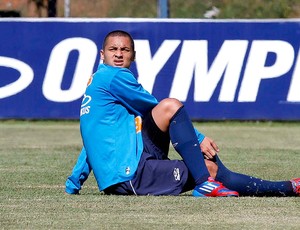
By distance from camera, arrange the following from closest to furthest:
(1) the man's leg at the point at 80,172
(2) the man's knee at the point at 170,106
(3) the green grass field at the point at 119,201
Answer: (3) the green grass field at the point at 119,201 → (2) the man's knee at the point at 170,106 → (1) the man's leg at the point at 80,172

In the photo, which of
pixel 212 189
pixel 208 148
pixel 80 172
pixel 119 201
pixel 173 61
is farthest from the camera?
pixel 173 61

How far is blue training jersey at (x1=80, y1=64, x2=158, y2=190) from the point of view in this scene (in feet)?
22.4

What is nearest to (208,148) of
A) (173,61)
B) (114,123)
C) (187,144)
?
(187,144)

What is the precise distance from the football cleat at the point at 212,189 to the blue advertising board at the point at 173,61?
25.1 ft

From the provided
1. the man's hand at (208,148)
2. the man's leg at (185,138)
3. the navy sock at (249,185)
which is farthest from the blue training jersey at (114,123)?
the navy sock at (249,185)

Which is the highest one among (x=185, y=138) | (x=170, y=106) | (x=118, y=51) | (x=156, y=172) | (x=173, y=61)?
(x=118, y=51)

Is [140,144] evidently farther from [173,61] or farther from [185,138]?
[173,61]

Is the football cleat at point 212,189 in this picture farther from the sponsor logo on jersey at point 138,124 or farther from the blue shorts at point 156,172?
the sponsor logo on jersey at point 138,124

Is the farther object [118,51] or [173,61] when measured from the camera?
[173,61]

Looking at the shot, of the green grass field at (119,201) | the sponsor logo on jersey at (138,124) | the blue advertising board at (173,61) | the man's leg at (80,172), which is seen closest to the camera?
the green grass field at (119,201)

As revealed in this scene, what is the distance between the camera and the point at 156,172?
6840 mm

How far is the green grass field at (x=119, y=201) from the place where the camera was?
19.2 feet

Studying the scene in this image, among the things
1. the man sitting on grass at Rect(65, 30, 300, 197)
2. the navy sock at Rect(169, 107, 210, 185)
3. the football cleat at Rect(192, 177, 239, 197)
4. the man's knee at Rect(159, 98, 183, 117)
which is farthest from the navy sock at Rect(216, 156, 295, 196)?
the man's knee at Rect(159, 98, 183, 117)

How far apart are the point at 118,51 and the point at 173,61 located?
7547 millimetres
